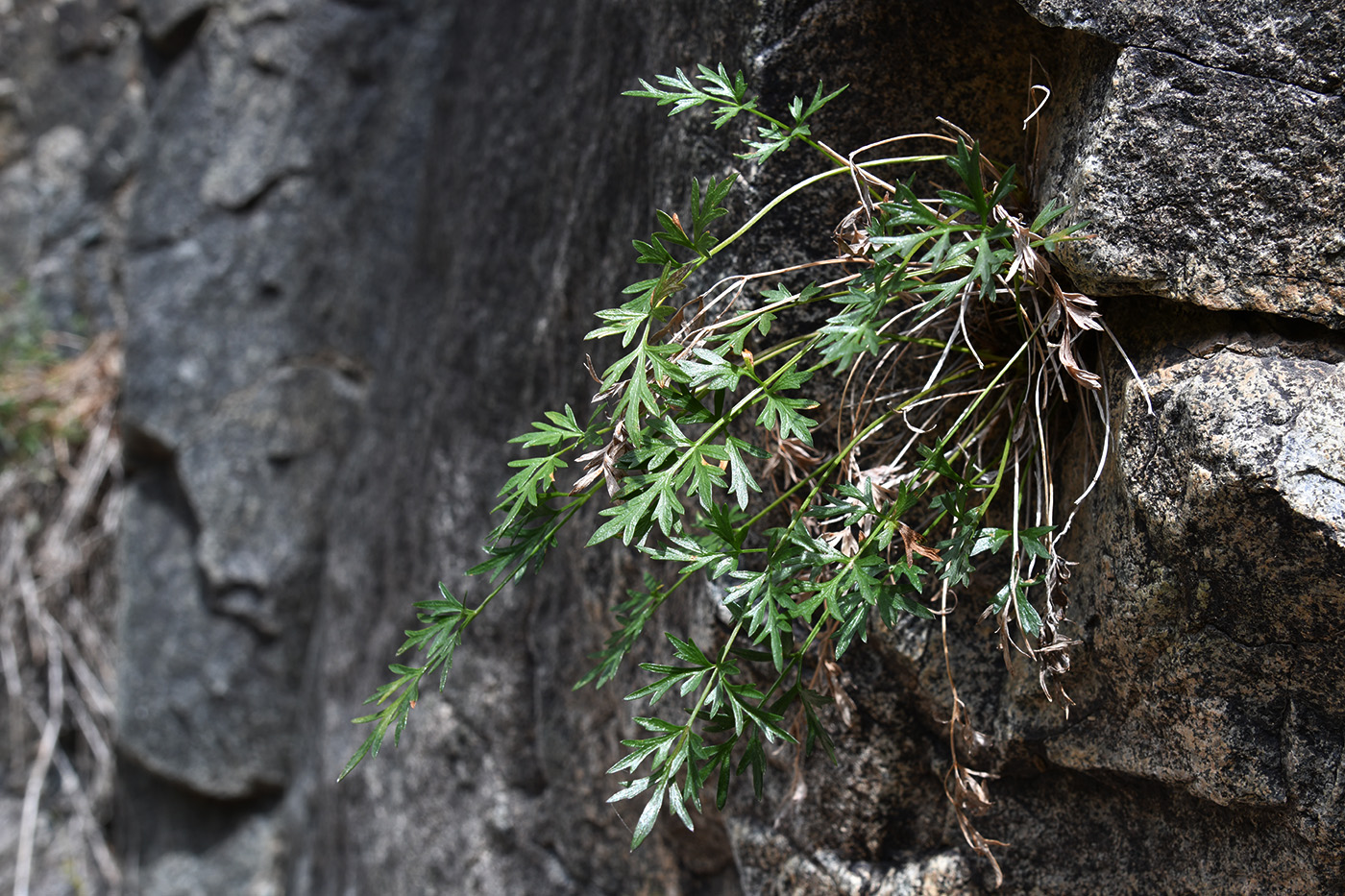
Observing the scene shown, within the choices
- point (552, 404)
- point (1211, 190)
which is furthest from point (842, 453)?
point (552, 404)

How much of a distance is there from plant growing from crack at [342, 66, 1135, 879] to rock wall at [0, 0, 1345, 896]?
0.10 m

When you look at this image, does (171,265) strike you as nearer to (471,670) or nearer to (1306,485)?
(471,670)

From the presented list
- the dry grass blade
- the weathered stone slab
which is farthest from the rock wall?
the dry grass blade

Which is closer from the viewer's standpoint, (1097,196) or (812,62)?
(1097,196)

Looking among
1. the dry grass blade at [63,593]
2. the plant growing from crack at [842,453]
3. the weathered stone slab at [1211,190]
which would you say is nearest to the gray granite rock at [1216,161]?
the weathered stone slab at [1211,190]

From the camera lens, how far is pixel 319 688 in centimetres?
291

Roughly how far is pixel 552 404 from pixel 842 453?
971 millimetres

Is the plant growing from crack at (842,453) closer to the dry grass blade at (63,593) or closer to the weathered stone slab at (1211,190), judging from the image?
the weathered stone slab at (1211,190)

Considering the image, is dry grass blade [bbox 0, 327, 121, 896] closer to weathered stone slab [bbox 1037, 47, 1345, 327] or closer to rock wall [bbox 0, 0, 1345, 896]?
rock wall [bbox 0, 0, 1345, 896]

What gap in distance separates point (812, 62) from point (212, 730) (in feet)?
9.46

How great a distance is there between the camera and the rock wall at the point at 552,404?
3.61 feet

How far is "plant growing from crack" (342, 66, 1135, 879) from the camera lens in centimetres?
108

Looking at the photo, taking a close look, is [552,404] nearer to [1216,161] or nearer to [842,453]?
[842,453]

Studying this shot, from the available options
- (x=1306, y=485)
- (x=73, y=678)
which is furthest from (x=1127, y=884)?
(x=73, y=678)
